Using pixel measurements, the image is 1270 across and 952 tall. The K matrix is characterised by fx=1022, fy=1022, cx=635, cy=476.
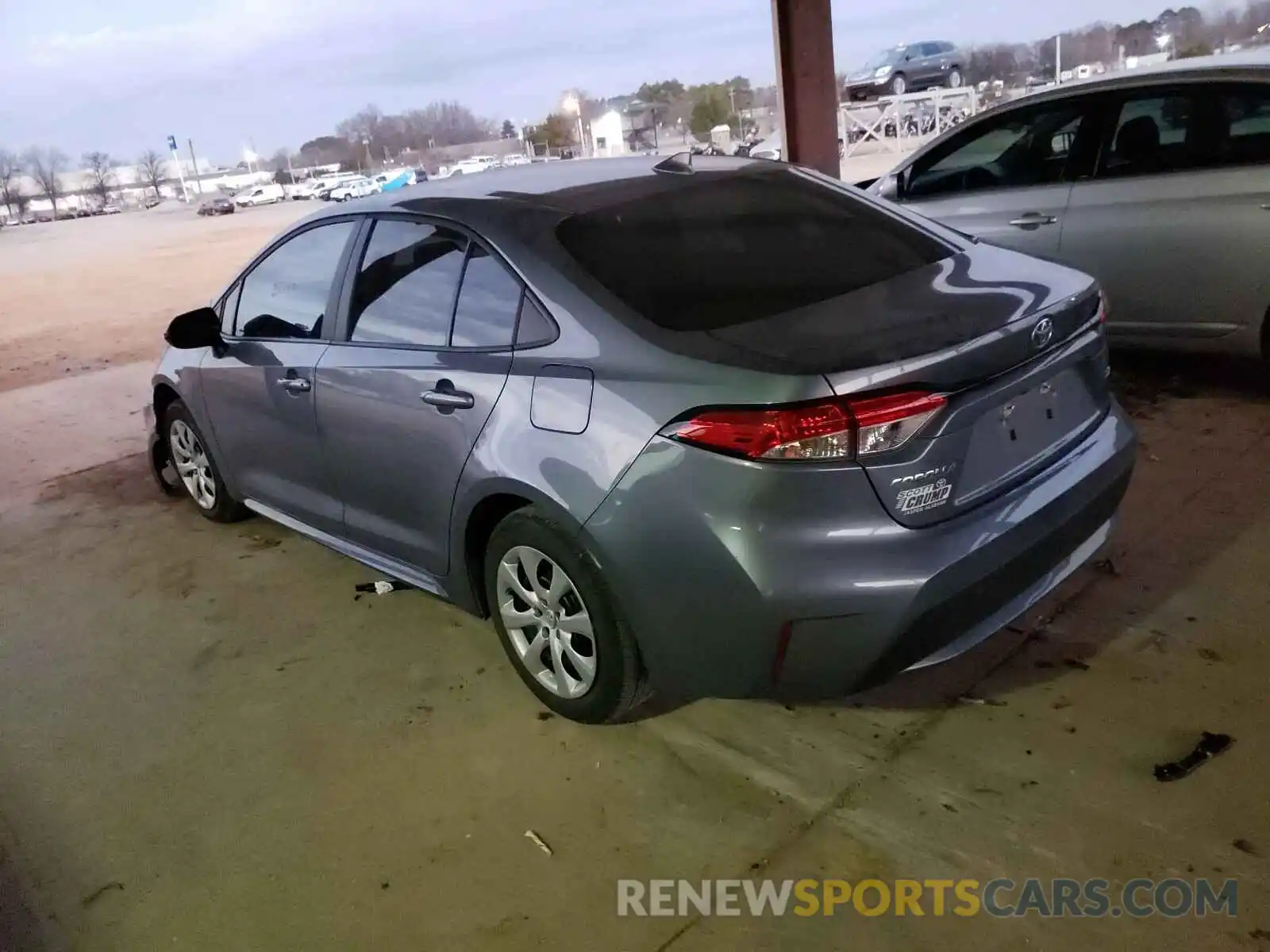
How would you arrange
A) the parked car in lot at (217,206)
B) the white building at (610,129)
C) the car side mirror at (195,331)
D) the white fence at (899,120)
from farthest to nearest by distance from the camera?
the parked car in lot at (217,206) → the white fence at (899,120) → the white building at (610,129) → the car side mirror at (195,331)

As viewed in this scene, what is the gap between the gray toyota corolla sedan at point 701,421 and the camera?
86.4 inches

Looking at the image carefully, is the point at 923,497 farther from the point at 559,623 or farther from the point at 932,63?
the point at 932,63

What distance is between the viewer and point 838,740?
2.70m

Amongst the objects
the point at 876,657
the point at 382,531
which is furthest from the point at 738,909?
the point at 382,531

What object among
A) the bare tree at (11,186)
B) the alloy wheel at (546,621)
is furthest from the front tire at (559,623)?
the bare tree at (11,186)

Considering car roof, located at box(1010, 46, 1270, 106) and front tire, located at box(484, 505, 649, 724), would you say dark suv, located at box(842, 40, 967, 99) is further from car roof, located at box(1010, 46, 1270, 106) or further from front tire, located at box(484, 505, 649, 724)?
front tire, located at box(484, 505, 649, 724)

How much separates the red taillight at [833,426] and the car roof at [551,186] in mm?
1028

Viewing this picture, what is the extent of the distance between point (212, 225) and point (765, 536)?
77.5 ft

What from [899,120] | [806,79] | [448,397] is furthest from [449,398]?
[899,120]

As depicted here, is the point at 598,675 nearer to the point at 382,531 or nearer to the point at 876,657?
the point at 876,657

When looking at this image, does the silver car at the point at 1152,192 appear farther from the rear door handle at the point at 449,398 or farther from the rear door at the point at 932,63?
the rear door at the point at 932,63

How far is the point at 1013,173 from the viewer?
524 centimetres

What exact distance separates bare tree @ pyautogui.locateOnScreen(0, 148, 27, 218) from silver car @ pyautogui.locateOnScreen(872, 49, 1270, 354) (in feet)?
40.3

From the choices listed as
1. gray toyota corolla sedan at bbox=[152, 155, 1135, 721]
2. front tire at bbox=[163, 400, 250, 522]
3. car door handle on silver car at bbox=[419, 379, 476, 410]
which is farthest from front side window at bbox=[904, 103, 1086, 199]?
front tire at bbox=[163, 400, 250, 522]
